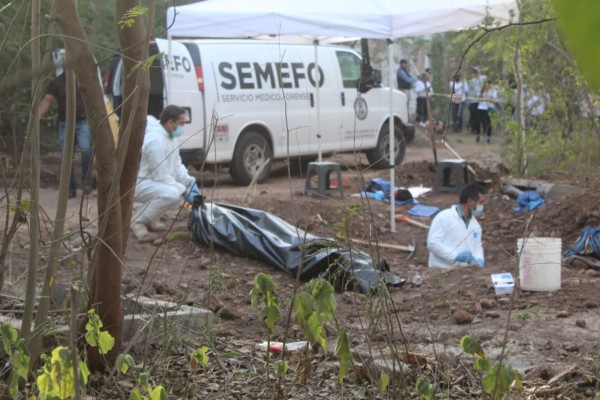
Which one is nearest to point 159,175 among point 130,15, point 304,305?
point 130,15

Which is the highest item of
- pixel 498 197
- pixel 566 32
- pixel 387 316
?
pixel 566 32

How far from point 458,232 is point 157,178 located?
3.31 meters

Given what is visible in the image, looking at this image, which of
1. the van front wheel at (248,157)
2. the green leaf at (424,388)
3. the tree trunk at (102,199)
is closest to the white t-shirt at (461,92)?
the van front wheel at (248,157)

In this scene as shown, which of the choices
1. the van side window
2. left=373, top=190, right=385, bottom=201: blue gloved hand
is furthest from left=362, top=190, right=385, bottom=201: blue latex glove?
the van side window

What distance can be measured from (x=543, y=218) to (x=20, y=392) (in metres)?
8.27

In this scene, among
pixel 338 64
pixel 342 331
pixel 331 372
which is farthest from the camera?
pixel 338 64

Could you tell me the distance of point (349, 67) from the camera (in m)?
16.4

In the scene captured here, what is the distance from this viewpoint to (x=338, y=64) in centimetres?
1614

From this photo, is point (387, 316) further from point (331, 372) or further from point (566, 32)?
point (566, 32)

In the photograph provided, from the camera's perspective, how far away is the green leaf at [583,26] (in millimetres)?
385

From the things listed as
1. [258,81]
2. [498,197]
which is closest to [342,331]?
[498,197]

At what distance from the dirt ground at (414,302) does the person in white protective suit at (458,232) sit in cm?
31

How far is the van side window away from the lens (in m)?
16.2

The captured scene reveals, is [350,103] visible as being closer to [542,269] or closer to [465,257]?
[465,257]
